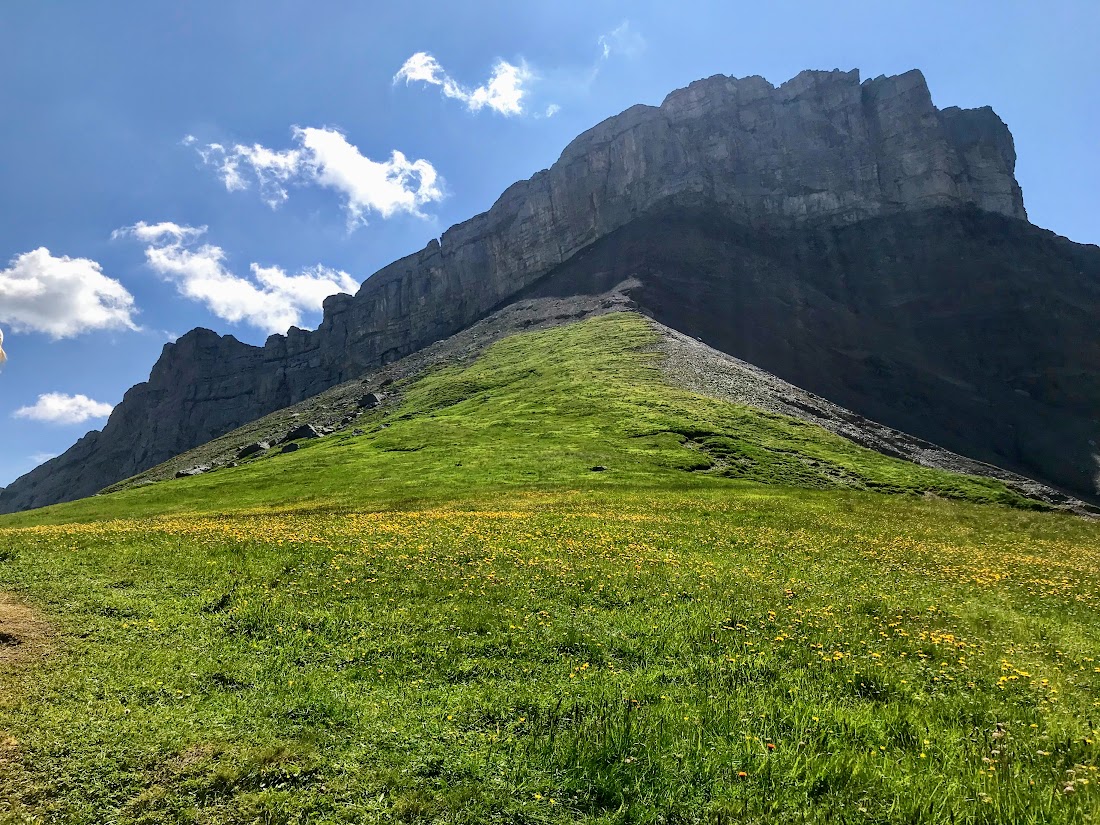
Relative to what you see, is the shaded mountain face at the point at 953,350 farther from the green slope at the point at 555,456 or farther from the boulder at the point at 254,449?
the boulder at the point at 254,449

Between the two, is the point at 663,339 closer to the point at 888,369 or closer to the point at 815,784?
the point at 888,369

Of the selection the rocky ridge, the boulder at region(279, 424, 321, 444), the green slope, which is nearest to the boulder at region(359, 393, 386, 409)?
the rocky ridge

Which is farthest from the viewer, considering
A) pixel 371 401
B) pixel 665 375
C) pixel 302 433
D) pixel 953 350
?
pixel 953 350

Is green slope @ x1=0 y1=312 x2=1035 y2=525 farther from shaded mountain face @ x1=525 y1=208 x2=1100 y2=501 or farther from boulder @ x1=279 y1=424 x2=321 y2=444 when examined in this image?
shaded mountain face @ x1=525 y1=208 x2=1100 y2=501

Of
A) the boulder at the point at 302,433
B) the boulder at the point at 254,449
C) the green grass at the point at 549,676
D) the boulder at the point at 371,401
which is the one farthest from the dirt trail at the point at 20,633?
the boulder at the point at 371,401

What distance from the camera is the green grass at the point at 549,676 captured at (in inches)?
347

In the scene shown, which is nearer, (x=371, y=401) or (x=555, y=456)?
(x=555, y=456)

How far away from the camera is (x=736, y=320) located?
572 feet

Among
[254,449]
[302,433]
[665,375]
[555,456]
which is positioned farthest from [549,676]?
[254,449]

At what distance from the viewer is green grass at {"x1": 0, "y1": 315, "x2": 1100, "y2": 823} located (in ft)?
28.9

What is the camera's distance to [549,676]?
42.8ft

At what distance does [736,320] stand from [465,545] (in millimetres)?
162804

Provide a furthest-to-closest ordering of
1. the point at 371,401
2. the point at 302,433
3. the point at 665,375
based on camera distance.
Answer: the point at 371,401
the point at 302,433
the point at 665,375

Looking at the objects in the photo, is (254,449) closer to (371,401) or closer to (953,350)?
(371,401)
